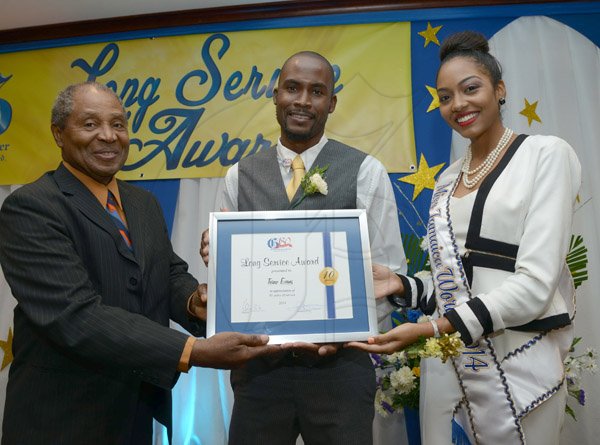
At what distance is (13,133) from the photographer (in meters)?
3.82

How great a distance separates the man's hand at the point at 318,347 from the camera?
167 cm

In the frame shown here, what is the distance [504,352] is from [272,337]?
758 mm

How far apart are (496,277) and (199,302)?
1.07 m

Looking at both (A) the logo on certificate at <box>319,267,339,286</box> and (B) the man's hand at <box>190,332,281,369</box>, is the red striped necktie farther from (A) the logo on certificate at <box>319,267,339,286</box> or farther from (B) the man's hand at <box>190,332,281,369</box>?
(A) the logo on certificate at <box>319,267,339,286</box>

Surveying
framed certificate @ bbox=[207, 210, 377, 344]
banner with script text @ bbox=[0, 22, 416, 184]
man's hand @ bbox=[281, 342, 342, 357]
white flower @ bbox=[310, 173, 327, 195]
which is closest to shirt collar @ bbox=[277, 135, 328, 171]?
white flower @ bbox=[310, 173, 327, 195]

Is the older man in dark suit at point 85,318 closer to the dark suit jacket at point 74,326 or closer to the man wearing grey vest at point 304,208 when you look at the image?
the dark suit jacket at point 74,326

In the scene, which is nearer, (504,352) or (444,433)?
(504,352)

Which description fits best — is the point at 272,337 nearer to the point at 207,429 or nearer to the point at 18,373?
the point at 18,373

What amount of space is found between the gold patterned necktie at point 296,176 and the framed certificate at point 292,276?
214 mm

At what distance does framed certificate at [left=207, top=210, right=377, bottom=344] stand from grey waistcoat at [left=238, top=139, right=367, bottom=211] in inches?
6.2

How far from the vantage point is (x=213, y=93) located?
11.8ft

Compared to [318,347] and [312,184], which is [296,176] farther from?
[318,347]

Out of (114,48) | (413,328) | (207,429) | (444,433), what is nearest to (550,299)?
(413,328)
